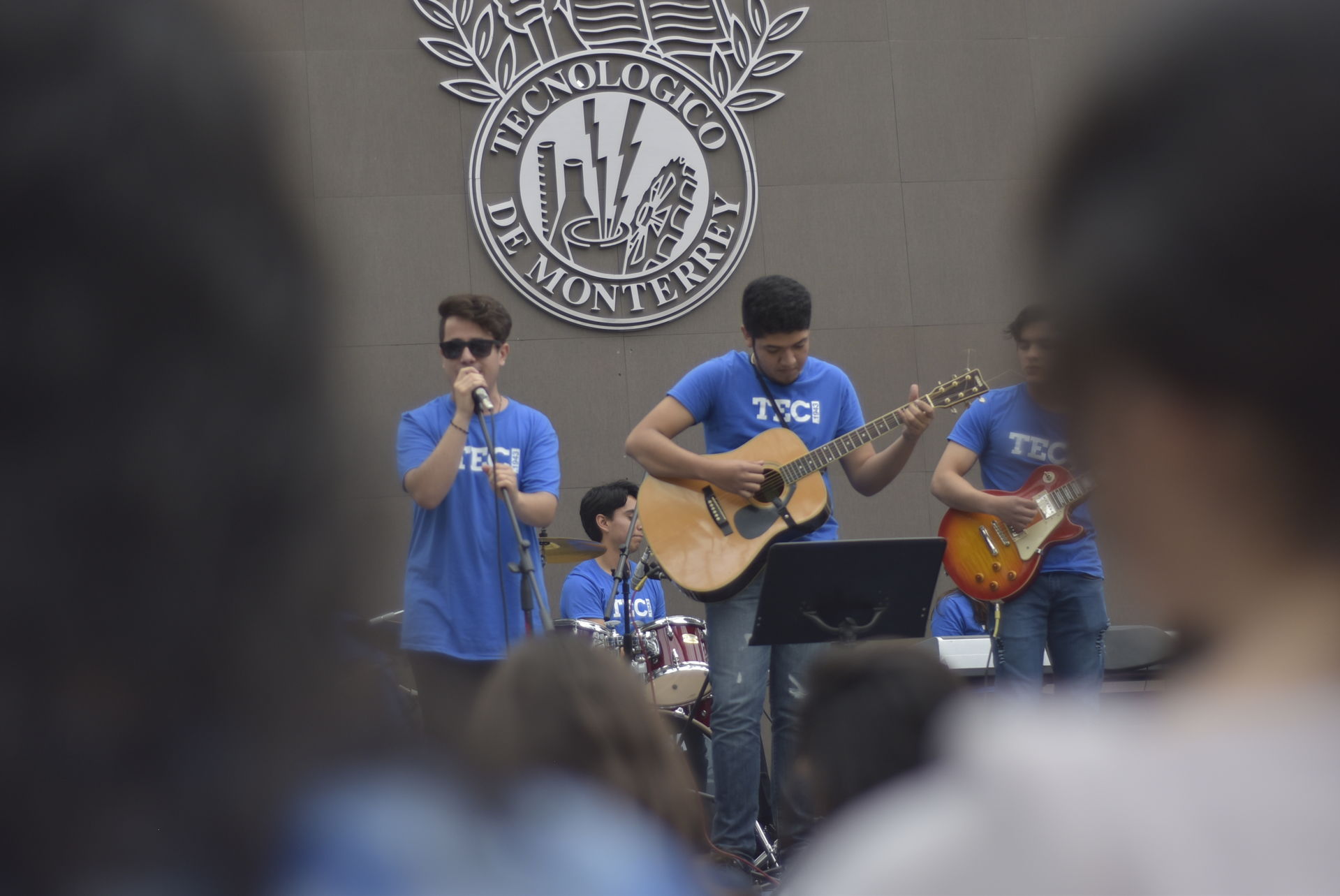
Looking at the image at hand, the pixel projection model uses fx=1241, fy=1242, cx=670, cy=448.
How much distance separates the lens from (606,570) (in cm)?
643

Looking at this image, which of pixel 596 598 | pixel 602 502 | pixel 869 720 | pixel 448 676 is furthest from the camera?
pixel 602 502

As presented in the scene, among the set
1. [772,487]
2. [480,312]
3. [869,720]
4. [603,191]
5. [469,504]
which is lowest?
[869,720]

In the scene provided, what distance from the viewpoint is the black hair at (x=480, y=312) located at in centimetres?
397

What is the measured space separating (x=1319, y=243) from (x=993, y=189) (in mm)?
7701

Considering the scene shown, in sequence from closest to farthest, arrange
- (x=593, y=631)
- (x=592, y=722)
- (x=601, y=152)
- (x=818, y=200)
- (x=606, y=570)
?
(x=592, y=722) < (x=593, y=631) < (x=606, y=570) < (x=601, y=152) < (x=818, y=200)

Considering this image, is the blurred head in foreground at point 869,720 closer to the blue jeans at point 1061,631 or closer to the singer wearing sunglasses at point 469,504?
the singer wearing sunglasses at point 469,504

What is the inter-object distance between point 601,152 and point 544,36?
2.64 feet

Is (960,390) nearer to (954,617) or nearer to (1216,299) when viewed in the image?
(954,617)

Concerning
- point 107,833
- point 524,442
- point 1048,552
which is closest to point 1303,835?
point 107,833

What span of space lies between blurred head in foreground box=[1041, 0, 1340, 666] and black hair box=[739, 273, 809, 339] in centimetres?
364

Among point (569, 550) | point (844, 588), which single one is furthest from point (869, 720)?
point (569, 550)

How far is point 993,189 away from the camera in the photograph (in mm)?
7785

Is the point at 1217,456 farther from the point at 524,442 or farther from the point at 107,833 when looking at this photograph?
the point at 524,442

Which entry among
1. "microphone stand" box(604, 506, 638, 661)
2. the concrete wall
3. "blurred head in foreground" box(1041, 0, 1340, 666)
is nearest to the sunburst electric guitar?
"microphone stand" box(604, 506, 638, 661)
